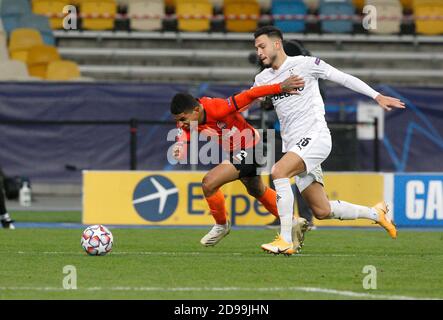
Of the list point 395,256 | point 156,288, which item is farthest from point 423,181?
point 156,288

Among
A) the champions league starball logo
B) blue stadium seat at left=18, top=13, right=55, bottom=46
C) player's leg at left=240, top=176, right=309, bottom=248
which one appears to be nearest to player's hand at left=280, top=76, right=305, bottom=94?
player's leg at left=240, top=176, right=309, bottom=248

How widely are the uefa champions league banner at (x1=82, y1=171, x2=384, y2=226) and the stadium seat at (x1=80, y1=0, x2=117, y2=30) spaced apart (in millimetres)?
9925

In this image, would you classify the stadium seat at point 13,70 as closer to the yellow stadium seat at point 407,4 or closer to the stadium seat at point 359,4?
the stadium seat at point 359,4

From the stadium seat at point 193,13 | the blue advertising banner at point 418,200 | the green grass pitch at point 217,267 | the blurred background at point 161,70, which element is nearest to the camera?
the green grass pitch at point 217,267

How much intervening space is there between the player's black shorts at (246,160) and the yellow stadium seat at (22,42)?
12977 mm

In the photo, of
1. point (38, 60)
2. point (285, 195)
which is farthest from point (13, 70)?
point (285, 195)

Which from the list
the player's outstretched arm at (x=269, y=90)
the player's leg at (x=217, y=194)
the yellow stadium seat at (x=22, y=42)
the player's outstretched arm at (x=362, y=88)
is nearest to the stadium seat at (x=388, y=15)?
the yellow stadium seat at (x=22, y=42)

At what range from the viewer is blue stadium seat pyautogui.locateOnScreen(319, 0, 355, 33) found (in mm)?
24734

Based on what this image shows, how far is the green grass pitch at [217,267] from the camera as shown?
7250 mm

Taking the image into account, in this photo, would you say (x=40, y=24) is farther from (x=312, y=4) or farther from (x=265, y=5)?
(x=312, y=4)

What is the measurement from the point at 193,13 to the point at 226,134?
47.7 ft

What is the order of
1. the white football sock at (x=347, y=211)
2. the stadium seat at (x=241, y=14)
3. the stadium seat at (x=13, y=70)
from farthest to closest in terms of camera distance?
the stadium seat at (x=241, y=14), the stadium seat at (x=13, y=70), the white football sock at (x=347, y=211)
